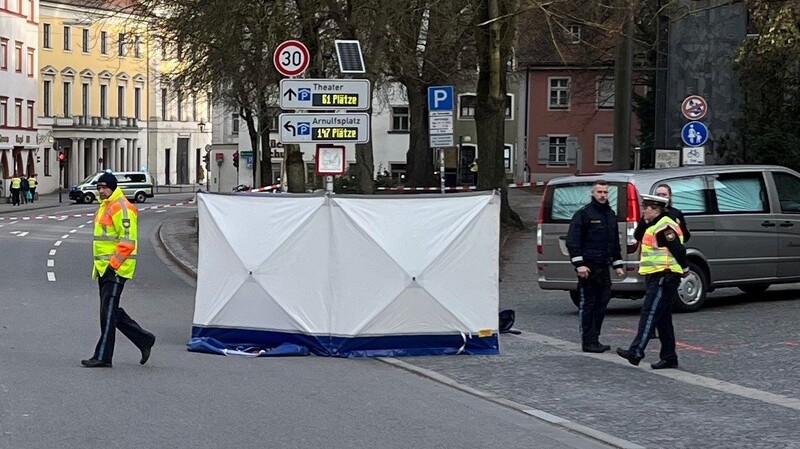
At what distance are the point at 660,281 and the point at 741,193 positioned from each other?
20.5 ft

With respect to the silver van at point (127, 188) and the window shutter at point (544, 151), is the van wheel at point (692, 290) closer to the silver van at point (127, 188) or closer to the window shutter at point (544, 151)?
the window shutter at point (544, 151)

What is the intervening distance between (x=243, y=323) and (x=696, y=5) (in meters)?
22.6

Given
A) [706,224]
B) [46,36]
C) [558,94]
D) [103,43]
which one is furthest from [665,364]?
[103,43]

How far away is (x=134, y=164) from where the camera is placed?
4141 inches

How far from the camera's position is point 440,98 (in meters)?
23.2

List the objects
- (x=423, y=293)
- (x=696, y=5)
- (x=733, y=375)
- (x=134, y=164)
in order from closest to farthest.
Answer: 1. (x=733, y=375)
2. (x=423, y=293)
3. (x=696, y=5)
4. (x=134, y=164)

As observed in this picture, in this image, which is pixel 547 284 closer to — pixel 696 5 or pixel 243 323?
pixel 243 323

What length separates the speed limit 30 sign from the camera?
19984 mm

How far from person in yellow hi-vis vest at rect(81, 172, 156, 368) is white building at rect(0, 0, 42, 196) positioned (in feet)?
225

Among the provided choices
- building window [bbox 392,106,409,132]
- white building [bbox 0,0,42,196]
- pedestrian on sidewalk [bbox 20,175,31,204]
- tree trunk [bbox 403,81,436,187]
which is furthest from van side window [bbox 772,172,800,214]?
white building [bbox 0,0,42,196]

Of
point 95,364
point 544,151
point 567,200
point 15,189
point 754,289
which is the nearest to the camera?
point 95,364

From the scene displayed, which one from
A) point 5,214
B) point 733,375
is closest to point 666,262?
point 733,375

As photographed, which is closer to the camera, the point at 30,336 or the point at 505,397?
the point at 505,397

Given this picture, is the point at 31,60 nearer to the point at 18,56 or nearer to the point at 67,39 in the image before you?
the point at 18,56
